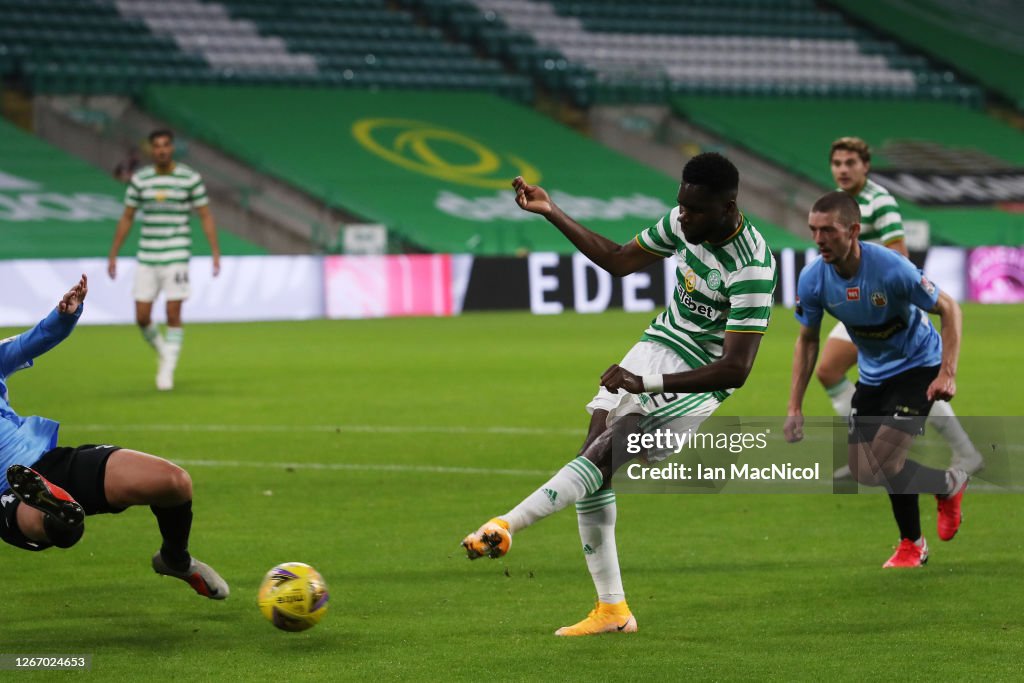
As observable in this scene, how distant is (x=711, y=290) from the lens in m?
6.14

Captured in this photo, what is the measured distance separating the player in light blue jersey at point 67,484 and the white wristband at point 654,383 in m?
1.78

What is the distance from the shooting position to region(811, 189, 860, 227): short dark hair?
7.04 metres

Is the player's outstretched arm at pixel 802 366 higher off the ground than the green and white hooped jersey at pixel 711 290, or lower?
lower

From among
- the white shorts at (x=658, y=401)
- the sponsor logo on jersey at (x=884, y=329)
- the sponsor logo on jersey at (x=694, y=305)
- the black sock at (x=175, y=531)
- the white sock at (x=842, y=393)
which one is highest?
the sponsor logo on jersey at (x=694, y=305)

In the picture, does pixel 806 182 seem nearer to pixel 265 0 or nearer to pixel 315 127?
pixel 315 127

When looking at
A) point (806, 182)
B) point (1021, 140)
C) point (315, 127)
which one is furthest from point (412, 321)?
point (1021, 140)

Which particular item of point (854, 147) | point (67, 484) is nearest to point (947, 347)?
point (854, 147)

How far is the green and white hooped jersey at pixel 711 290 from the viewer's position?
5.98 metres

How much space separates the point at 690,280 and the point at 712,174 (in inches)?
19.6

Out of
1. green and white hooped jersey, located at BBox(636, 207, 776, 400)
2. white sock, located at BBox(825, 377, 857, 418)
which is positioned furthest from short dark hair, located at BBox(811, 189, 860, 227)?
white sock, located at BBox(825, 377, 857, 418)

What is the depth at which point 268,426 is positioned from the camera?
12.6 m

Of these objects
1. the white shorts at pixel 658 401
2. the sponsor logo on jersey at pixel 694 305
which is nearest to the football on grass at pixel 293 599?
the white shorts at pixel 658 401

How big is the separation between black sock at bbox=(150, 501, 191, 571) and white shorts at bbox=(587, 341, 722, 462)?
1611mm

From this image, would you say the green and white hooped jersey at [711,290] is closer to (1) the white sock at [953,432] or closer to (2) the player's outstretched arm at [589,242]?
(2) the player's outstretched arm at [589,242]
